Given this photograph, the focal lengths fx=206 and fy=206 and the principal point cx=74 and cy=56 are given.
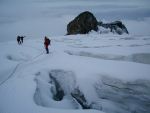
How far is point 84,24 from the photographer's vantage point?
51031mm

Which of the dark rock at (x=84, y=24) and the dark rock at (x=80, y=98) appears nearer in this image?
the dark rock at (x=80, y=98)

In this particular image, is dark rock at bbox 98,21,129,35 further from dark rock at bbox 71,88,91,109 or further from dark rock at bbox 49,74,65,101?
dark rock at bbox 71,88,91,109

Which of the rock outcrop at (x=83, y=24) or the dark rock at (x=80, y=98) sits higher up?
the rock outcrop at (x=83, y=24)

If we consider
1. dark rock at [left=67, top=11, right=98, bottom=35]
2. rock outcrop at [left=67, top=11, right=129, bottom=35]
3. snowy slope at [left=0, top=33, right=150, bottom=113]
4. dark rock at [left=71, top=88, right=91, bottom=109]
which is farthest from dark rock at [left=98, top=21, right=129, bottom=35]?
dark rock at [left=71, top=88, right=91, bottom=109]

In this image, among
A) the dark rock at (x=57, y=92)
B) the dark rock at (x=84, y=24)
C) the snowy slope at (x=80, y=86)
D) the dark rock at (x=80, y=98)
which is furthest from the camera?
the dark rock at (x=84, y=24)

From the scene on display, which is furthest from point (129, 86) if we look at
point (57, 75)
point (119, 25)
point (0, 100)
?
point (119, 25)

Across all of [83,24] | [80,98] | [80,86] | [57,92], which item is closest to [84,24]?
[83,24]

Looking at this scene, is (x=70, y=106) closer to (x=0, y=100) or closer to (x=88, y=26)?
(x=0, y=100)

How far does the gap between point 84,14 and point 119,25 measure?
44.8ft

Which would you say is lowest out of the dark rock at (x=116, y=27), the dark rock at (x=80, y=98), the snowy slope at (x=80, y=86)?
the dark rock at (x=80, y=98)

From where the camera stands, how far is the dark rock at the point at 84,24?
51188 millimetres

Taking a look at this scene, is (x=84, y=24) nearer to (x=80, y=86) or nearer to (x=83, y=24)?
(x=83, y=24)

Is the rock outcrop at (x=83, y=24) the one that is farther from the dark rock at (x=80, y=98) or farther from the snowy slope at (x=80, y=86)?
the dark rock at (x=80, y=98)

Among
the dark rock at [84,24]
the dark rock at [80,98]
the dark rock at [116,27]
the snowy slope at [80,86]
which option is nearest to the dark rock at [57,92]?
the snowy slope at [80,86]
